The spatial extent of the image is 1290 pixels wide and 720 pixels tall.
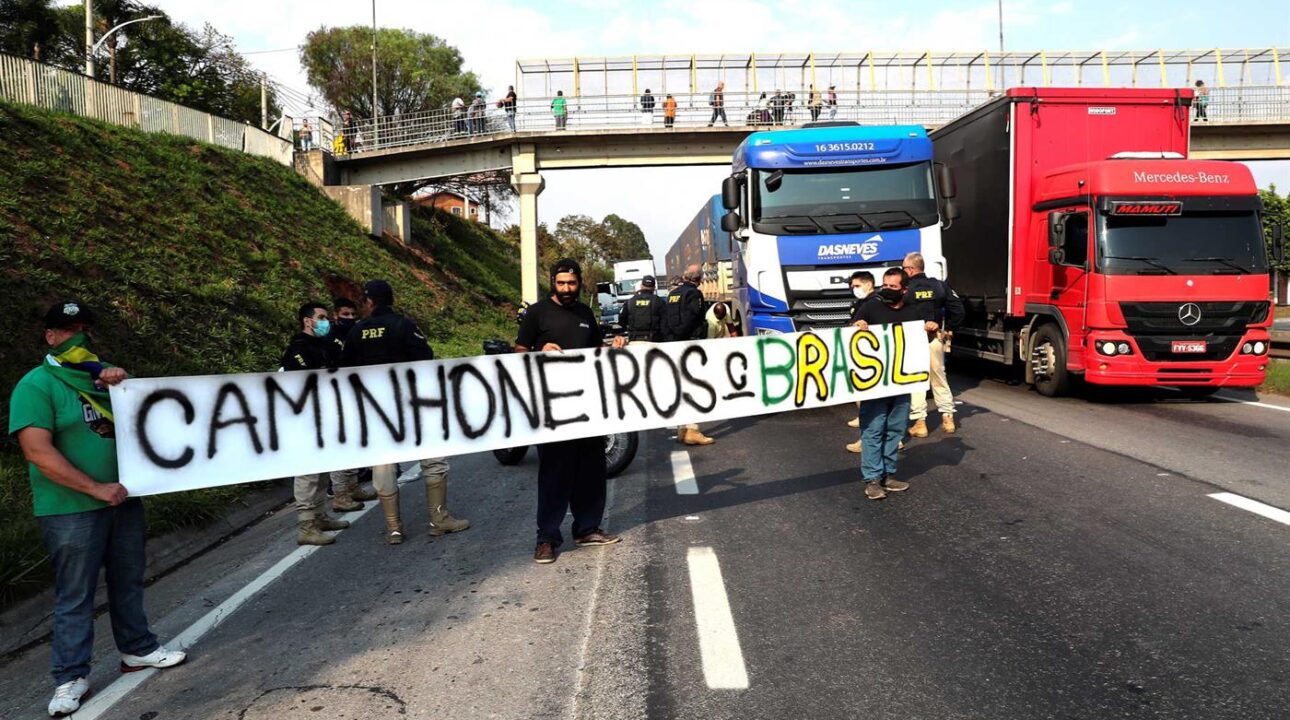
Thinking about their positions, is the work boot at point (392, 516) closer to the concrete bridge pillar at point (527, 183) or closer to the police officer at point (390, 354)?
the police officer at point (390, 354)

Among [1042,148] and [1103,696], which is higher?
[1042,148]

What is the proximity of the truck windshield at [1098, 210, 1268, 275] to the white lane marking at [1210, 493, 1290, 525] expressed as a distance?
4.91 m

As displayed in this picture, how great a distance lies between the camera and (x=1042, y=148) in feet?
39.4

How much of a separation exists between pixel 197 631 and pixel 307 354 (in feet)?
8.18

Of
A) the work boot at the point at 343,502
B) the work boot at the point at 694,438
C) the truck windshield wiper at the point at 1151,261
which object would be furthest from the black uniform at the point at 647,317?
the truck windshield wiper at the point at 1151,261

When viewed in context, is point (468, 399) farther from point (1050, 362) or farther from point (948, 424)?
point (1050, 362)

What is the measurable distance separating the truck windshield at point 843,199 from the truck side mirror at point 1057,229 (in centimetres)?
141

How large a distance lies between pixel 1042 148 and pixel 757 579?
31.2 ft

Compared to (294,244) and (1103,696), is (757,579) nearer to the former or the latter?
(1103,696)

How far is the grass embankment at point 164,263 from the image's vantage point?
911cm

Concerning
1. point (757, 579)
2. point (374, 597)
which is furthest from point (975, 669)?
point (374, 597)

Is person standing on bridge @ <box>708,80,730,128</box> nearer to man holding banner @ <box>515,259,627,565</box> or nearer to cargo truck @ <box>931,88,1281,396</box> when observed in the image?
cargo truck @ <box>931,88,1281,396</box>

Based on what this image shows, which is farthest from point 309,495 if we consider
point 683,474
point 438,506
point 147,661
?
point 683,474

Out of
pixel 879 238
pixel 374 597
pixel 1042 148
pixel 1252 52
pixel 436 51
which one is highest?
pixel 436 51
